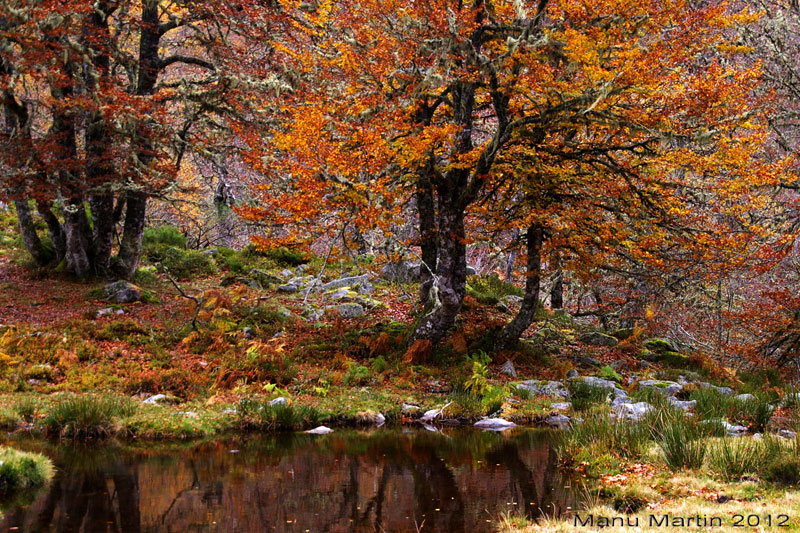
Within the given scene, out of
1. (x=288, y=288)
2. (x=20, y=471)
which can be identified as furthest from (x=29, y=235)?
(x=20, y=471)

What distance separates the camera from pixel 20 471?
6.28m

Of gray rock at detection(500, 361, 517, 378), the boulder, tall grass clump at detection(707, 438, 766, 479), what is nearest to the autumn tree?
the boulder

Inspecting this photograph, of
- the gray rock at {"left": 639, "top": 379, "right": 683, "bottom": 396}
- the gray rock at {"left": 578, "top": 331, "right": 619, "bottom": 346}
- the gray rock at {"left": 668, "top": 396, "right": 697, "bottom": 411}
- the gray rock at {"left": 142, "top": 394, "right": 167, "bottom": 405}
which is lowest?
the gray rock at {"left": 668, "top": 396, "right": 697, "bottom": 411}

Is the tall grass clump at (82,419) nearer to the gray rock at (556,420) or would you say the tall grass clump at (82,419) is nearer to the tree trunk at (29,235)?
the gray rock at (556,420)

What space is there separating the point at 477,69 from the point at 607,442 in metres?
6.85

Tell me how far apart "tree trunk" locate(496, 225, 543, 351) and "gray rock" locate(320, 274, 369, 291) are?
5197mm

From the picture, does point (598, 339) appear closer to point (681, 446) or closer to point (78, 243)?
point (681, 446)

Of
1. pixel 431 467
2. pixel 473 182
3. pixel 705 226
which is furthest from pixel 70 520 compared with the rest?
pixel 705 226

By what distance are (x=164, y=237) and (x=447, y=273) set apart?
35.2 ft

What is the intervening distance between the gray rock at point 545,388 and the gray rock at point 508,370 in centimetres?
57

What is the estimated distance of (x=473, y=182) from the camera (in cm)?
1197

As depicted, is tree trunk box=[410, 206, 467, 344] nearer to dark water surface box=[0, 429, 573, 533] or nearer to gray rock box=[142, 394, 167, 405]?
dark water surface box=[0, 429, 573, 533]

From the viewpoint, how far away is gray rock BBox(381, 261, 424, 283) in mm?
18391

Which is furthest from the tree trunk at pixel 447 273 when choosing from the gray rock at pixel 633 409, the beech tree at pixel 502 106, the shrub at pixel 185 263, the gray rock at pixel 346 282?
the shrub at pixel 185 263
